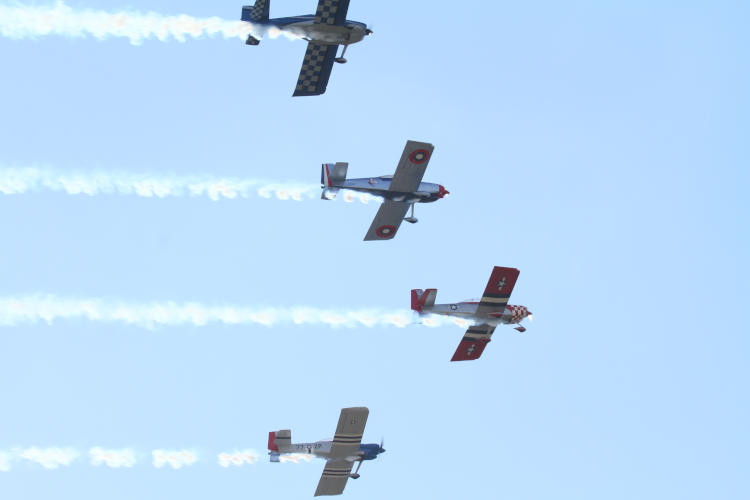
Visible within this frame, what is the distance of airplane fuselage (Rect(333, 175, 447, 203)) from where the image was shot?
37.1 meters

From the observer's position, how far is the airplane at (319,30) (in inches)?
1390

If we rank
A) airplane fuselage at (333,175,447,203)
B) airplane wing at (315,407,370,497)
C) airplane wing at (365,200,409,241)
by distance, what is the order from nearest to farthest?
airplane fuselage at (333,175,447,203) → airplane wing at (315,407,370,497) → airplane wing at (365,200,409,241)

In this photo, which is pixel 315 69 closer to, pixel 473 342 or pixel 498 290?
pixel 498 290

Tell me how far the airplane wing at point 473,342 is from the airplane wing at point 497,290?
3.91ft

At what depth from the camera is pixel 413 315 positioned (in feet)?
123

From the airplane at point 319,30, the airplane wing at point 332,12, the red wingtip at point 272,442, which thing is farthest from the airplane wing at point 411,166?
the red wingtip at point 272,442

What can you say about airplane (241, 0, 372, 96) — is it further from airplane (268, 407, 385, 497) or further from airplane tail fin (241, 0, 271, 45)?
airplane (268, 407, 385, 497)

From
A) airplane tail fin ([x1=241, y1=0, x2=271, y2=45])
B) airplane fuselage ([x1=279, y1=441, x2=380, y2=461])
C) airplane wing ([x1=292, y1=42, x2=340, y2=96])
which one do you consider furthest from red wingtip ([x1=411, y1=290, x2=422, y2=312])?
airplane tail fin ([x1=241, y1=0, x2=271, y2=45])

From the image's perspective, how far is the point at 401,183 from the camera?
3750 centimetres

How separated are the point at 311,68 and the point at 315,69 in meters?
0.14

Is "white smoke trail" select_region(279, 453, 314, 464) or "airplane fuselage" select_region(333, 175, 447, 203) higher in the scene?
"airplane fuselage" select_region(333, 175, 447, 203)

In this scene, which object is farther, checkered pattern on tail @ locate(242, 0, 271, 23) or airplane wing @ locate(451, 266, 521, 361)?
airplane wing @ locate(451, 266, 521, 361)

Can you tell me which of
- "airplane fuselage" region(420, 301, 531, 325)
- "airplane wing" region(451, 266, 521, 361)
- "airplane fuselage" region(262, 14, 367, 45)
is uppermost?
"airplane fuselage" region(262, 14, 367, 45)

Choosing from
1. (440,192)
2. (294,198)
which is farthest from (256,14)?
(440,192)
